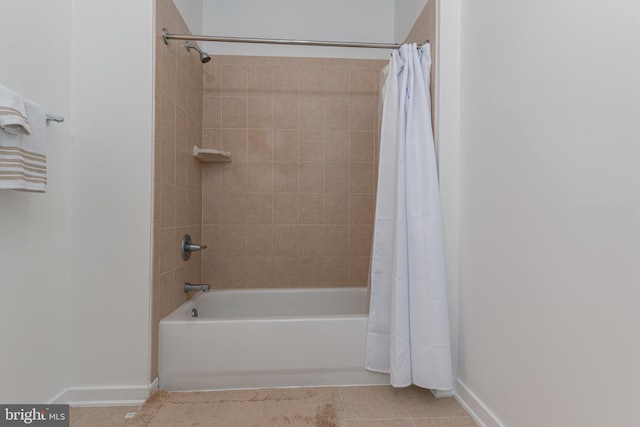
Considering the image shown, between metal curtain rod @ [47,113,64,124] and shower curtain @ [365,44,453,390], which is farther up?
metal curtain rod @ [47,113,64,124]

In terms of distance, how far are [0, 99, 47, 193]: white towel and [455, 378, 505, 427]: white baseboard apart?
1981 mm

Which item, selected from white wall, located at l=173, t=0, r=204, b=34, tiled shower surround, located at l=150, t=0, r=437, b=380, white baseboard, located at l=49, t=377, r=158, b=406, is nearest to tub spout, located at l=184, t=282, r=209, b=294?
tiled shower surround, located at l=150, t=0, r=437, b=380

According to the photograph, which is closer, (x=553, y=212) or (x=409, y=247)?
(x=553, y=212)

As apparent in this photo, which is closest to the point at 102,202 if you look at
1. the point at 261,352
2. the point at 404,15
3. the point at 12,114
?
the point at 12,114

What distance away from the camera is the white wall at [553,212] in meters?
0.87

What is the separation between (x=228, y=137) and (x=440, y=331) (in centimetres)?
193

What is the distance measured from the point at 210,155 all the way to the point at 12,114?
4.06 feet

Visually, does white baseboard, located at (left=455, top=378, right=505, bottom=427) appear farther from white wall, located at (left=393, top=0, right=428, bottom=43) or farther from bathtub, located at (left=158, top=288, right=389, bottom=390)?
white wall, located at (left=393, top=0, right=428, bottom=43)

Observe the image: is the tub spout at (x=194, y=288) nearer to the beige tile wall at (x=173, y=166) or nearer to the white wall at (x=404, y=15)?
the beige tile wall at (x=173, y=166)

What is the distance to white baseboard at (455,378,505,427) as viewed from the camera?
1418 millimetres

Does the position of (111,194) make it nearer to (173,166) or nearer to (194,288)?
(173,166)

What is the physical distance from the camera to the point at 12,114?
3.59ft

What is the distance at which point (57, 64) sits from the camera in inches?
59.2

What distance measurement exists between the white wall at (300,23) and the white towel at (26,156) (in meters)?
1.57
